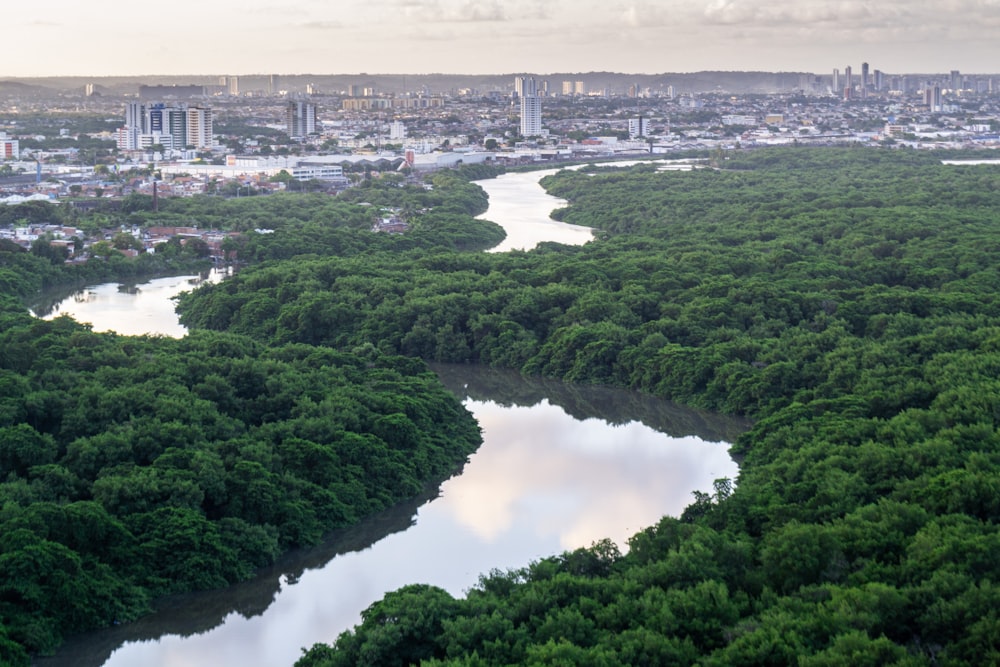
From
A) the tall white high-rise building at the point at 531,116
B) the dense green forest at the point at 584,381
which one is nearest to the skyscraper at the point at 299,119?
the tall white high-rise building at the point at 531,116

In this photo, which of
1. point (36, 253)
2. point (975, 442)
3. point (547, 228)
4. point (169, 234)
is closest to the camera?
point (975, 442)

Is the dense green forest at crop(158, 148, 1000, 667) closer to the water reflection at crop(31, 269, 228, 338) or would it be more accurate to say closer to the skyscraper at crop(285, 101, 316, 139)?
the water reflection at crop(31, 269, 228, 338)

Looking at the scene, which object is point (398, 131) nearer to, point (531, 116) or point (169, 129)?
point (531, 116)

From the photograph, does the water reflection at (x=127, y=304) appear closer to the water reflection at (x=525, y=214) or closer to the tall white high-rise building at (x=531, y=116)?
the water reflection at (x=525, y=214)

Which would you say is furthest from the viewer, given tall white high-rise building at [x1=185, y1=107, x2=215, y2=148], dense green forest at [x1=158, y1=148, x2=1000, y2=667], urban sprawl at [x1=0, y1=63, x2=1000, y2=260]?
tall white high-rise building at [x1=185, y1=107, x2=215, y2=148]

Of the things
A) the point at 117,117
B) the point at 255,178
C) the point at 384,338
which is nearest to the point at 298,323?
the point at 384,338

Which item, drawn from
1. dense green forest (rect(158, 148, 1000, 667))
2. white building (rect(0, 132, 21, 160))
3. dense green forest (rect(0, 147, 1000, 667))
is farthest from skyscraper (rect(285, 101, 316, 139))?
dense green forest (rect(0, 147, 1000, 667))

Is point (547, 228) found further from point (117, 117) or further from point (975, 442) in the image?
point (117, 117)
